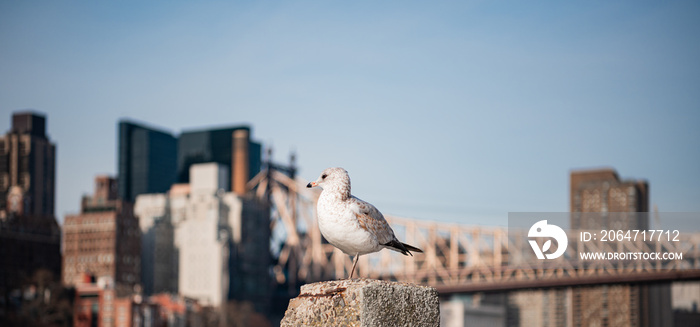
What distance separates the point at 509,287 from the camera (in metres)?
125

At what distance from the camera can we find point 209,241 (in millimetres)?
164250

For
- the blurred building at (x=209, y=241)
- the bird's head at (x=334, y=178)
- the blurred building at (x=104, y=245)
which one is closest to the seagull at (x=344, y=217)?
the bird's head at (x=334, y=178)

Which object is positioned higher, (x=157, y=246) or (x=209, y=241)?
(x=209, y=241)

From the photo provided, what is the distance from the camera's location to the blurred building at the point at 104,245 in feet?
511

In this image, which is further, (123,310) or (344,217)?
(123,310)

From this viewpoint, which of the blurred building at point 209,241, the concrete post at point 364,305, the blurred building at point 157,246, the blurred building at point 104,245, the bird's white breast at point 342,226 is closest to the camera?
the concrete post at point 364,305

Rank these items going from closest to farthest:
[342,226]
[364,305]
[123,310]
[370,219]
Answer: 1. [364,305]
2. [342,226]
3. [370,219]
4. [123,310]

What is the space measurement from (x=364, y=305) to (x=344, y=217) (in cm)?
103

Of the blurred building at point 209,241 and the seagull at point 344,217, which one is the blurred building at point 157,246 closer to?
the blurred building at point 209,241

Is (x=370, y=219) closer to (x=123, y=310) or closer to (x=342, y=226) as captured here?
(x=342, y=226)

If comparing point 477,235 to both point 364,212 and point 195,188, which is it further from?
point 364,212

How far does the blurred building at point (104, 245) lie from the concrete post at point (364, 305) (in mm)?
149572

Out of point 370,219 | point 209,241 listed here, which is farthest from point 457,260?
point 370,219

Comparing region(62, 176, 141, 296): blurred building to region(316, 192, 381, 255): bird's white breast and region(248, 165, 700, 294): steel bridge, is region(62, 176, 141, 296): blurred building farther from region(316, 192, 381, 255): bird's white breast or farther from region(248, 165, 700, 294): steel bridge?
region(316, 192, 381, 255): bird's white breast
